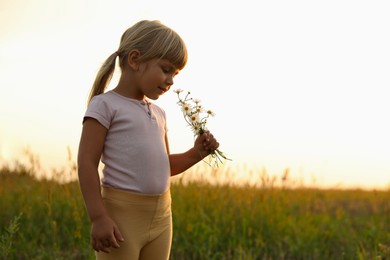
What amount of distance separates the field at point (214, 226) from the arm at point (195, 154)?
1.52 meters

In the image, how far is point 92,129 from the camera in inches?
88.7

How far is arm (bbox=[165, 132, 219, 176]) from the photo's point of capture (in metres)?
2.54

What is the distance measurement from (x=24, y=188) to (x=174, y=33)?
3.26 m

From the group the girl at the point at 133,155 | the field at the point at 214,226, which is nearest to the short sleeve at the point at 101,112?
the girl at the point at 133,155

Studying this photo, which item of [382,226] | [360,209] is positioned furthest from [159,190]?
[360,209]

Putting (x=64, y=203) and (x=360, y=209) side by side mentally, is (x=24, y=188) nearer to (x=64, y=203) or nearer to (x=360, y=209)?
(x=64, y=203)

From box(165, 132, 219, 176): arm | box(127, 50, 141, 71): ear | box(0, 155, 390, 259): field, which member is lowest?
box(0, 155, 390, 259): field

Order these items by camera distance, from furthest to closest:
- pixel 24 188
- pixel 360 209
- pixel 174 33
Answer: pixel 360 209
pixel 24 188
pixel 174 33

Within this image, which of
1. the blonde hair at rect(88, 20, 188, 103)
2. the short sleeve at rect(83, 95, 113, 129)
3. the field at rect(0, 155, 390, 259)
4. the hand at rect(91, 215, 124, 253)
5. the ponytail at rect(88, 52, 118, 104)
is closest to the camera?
the hand at rect(91, 215, 124, 253)

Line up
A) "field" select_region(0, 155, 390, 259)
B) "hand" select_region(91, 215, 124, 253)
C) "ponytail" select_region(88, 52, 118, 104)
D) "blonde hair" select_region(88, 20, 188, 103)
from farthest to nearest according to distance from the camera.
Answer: "field" select_region(0, 155, 390, 259)
"ponytail" select_region(88, 52, 118, 104)
"blonde hair" select_region(88, 20, 188, 103)
"hand" select_region(91, 215, 124, 253)

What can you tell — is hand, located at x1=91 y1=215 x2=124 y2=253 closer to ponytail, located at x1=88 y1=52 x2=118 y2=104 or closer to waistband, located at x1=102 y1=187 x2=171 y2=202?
waistband, located at x1=102 y1=187 x2=171 y2=202

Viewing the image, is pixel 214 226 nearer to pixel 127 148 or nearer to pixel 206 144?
pixel 206 144

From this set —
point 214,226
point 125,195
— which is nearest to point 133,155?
point 125,195

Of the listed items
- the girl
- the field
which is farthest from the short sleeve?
the field
